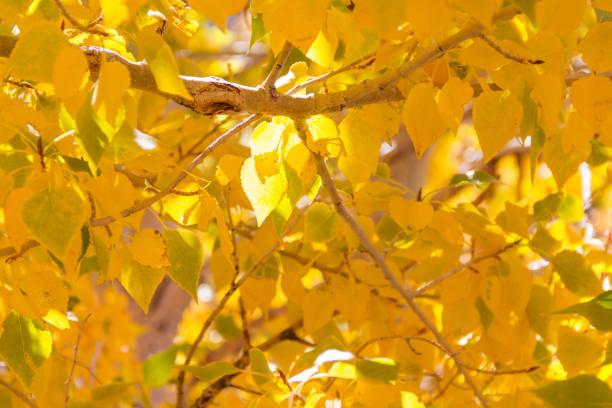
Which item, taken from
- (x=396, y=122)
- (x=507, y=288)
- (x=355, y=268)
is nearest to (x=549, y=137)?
(x=396, y=122)

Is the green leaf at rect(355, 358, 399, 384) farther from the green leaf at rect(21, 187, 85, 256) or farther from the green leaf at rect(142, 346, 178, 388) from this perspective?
the green leaf at rect(142, 346, 178, 388)

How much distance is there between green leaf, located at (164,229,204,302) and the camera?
0.63 meters

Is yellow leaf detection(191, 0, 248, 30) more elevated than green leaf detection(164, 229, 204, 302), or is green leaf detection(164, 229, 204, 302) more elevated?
yellow leaf detection(191, 0, 248, 30)

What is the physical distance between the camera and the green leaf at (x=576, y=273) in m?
0.79

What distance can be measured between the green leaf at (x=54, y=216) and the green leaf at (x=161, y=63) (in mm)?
118

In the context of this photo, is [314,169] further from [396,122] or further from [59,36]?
[59,36]

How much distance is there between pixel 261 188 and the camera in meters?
0.61

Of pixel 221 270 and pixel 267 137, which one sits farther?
pixel 221 270

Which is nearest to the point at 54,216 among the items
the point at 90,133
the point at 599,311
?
the point at 90,133

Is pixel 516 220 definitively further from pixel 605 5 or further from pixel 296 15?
pixel 296 15

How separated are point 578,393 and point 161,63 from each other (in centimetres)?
47

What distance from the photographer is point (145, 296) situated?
64 centimetres

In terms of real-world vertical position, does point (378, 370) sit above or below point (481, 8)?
below

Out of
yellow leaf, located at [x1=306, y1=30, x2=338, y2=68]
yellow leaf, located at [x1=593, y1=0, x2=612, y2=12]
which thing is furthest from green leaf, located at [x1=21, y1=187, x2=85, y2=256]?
yellow leaf, located at [x1=593, y1=0, x2=612, y2=12]
